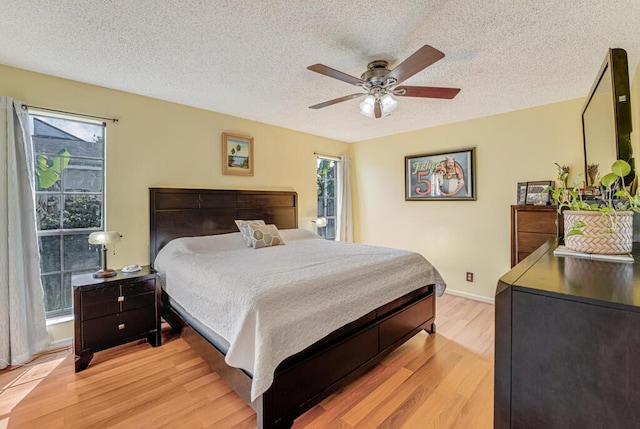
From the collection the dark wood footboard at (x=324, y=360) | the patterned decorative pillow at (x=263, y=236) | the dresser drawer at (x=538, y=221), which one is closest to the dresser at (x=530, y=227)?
the dresser drawer at (x=538, y=221)

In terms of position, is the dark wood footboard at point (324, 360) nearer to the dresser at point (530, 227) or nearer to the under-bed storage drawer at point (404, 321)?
the under-bed storage drawer at point (404, 321)

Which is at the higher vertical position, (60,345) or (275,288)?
(275,288)

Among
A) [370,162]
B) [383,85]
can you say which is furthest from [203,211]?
[370,162]

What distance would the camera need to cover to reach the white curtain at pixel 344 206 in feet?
16.7

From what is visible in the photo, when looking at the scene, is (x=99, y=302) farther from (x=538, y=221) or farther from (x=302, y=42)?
(x=538, y=221)

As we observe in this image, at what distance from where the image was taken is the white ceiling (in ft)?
5.54

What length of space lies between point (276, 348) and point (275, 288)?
1.11ft

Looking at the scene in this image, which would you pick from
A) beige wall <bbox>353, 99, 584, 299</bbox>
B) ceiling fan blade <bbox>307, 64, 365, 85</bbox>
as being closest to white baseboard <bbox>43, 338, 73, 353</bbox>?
ceiling fan blade <bbox>307, 64, 365, 85</bbox>

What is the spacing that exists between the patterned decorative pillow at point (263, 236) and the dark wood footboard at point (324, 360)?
1.05 metres

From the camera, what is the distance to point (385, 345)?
7.52 feet

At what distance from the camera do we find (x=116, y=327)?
2432mm

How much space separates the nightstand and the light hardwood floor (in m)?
0.16

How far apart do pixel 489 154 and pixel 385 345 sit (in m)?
2.85

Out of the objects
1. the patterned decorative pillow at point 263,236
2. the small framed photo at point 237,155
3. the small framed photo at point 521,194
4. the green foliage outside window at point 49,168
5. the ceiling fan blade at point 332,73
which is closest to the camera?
the ceiling fan blade at point 332,73
